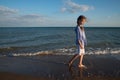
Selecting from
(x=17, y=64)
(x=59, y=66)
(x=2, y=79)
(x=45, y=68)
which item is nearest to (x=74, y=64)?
(x=59, y=66)

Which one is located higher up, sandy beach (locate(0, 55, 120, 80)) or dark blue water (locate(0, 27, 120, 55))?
A: sandy beach (locate(0, 55, 120, 80))

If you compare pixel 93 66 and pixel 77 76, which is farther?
pixel 93 66

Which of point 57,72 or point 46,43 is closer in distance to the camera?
point 57,72

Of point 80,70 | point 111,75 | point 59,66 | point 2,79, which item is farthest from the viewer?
point 59,66

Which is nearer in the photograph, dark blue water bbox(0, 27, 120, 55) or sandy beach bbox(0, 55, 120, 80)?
sandy beach bbox(0, 55, 120, 80)

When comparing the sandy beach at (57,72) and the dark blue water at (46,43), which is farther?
the dark blue water at (46,43)

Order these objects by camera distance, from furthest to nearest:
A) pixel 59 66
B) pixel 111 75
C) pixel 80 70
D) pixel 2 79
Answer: pixel 59 66 < pixel 80 70 < pixel 111 75 < pixel 2 79

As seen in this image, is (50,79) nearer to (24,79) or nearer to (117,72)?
(24,79)

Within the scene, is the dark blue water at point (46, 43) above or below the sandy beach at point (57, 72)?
below

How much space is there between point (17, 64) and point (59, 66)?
177 cm

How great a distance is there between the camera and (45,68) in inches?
276

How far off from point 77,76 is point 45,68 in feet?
4.97

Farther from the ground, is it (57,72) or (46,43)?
(57,72)

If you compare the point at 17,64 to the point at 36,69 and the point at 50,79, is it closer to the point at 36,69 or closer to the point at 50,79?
the point at 36,69
